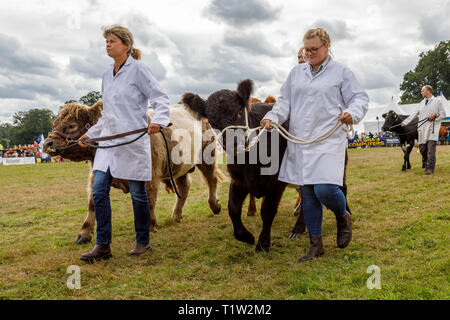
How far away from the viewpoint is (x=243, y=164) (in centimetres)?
404

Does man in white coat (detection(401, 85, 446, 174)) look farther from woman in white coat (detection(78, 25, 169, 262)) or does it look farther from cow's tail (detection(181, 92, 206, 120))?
woman in white coat (detection(78, 25, 169, 262))

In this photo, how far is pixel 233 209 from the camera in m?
4.26

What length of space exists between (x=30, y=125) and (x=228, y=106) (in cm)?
10925

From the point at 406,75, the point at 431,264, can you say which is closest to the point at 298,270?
the point at 431,264

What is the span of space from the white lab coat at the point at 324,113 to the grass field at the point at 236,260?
3.14 ft

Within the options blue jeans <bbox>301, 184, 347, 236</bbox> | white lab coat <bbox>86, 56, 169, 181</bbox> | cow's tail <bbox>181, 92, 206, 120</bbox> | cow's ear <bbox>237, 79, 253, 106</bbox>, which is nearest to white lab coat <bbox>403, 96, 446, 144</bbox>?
blue jeans <bbox>301, 184, 347, 236</bbox>

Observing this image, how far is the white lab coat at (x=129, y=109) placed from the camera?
3959 mm

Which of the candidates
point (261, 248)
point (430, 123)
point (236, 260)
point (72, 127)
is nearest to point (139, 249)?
point (236, 260)

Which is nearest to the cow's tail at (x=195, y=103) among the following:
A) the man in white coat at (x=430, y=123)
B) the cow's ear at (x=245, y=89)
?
the cow's ear at (x=245, y=89)

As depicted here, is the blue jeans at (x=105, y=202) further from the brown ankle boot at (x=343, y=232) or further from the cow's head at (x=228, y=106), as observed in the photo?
the brown ankle boot at (x=343, y=232)

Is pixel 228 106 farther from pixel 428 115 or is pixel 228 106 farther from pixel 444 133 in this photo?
pixel 444 133

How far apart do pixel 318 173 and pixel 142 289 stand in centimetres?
201

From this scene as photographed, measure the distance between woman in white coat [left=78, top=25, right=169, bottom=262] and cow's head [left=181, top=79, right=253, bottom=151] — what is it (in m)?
0.51

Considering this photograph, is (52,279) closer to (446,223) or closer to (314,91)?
(314,91)
